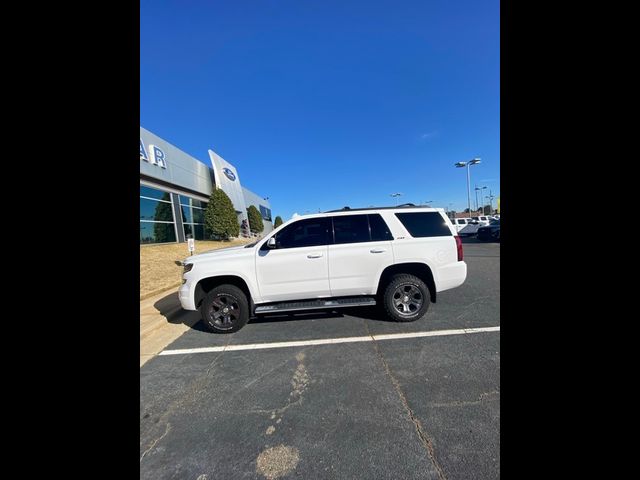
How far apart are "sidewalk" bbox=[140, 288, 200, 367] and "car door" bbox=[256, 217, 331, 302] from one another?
1659mm

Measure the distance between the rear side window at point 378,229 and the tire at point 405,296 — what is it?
26.7 inches

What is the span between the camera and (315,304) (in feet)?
13.1

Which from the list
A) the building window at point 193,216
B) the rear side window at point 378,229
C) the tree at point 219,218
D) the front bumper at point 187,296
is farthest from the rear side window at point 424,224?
the tree at point 219,218

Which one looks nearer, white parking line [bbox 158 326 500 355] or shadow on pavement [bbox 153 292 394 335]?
white parking line [bbox 158 326 500 355]

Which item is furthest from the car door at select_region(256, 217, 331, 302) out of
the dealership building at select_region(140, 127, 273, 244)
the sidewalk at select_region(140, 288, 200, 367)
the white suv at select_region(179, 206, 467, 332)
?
the dealership building at select_region(140, 127, 273, 244)

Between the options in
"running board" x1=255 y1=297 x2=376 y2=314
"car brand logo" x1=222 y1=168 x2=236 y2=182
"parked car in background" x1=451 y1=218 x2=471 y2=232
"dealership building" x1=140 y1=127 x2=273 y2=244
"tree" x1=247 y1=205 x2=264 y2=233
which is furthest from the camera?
"tree" x1=247 y1=205 x2=264 y2=233

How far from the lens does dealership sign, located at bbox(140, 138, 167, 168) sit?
16.6 meters

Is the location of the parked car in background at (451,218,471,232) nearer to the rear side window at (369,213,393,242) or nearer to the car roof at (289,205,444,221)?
the car roof at (289,205,444,221)

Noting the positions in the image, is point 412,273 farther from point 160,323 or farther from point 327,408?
point 160,323

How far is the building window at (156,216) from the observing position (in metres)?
15.6

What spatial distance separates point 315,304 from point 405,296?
1.51 meters

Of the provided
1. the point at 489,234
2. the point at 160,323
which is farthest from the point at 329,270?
the point at 489,234
